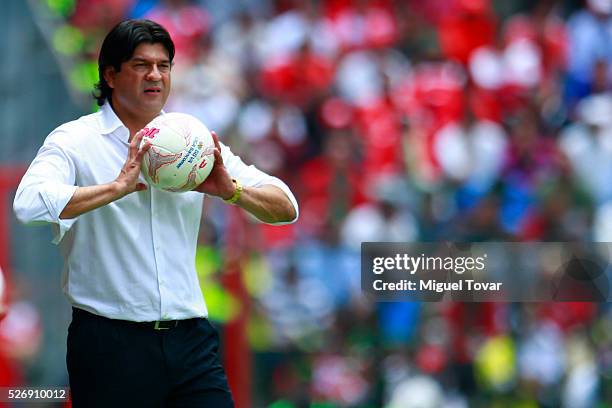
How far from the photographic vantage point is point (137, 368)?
2775 millimetres

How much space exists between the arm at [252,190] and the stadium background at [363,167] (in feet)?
6.71

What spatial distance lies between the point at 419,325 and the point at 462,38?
1482 millimetres

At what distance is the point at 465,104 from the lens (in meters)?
5.46

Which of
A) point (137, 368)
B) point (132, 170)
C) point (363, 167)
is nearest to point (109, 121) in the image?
point (132, 170)

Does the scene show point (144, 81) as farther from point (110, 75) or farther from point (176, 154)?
point (176, 154)

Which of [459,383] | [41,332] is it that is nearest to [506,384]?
[459,383]

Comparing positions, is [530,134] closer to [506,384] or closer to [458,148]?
[458,148]

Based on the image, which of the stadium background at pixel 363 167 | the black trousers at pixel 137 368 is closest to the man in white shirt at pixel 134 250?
the black trousers at pixel 137 368

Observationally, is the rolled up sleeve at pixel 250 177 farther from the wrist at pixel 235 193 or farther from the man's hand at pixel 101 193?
the man's hand at pixel 101 193

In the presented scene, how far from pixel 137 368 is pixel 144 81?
0.79 metres

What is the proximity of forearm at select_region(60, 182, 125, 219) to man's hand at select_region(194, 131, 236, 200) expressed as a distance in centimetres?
28

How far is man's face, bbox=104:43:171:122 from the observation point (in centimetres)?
293

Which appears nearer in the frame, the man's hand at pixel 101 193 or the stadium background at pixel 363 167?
the man's hand at pixel 101 193

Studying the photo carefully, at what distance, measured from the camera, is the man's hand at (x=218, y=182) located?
2.83m
